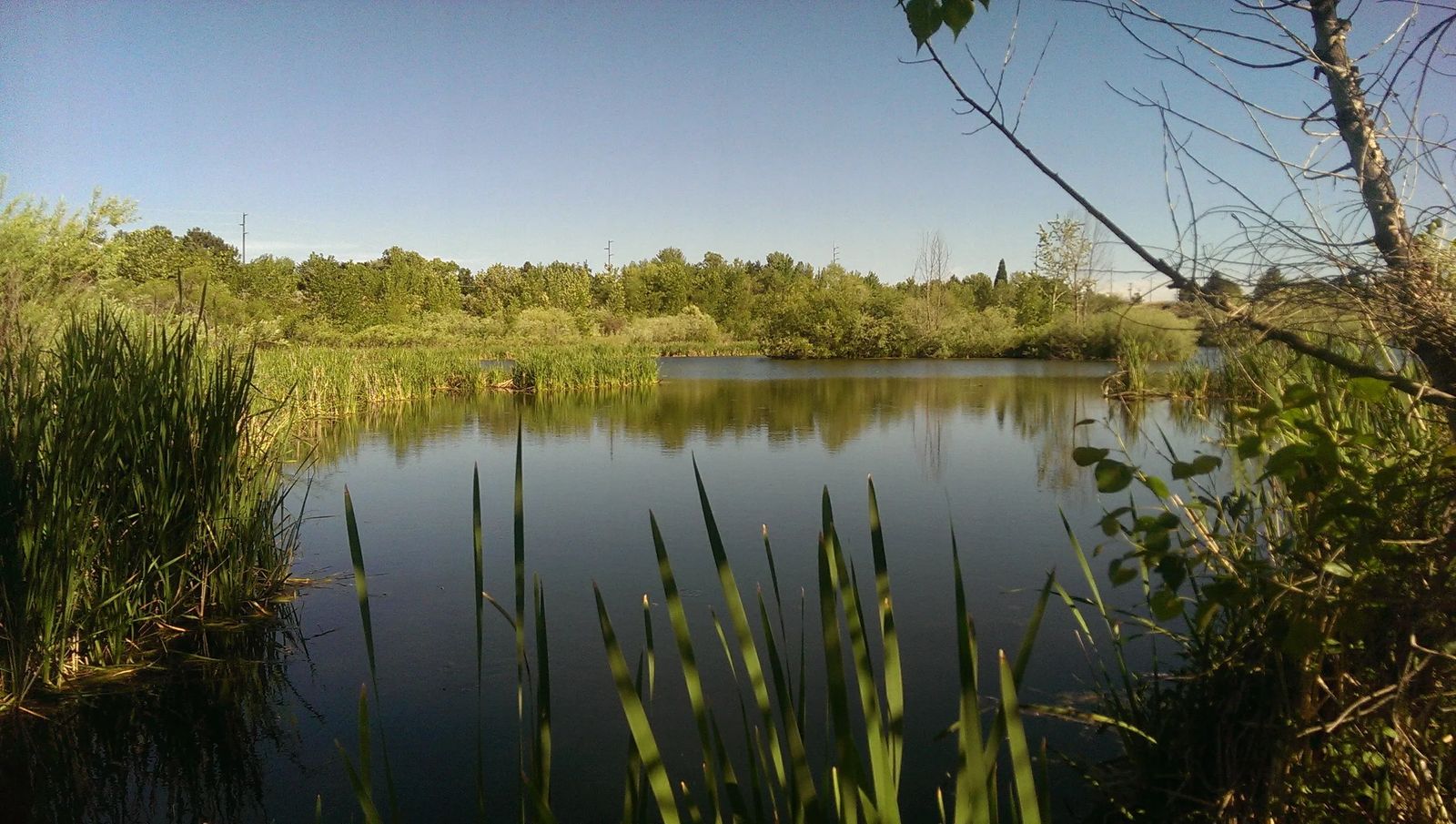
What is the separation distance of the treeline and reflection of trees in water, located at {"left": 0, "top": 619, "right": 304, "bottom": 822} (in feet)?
50.1

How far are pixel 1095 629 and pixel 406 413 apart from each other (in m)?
9.72

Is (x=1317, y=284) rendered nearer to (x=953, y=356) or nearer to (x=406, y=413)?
(x=406, y=413)

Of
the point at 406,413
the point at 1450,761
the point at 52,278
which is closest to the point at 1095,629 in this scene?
the point at 1450,761

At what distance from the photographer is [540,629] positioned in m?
0.78

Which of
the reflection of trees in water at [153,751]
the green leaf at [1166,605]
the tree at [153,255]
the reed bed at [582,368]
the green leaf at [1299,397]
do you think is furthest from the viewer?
the tree at [153,255]

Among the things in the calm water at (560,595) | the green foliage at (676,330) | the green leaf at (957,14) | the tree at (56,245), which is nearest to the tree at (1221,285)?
the green leaf at (957,14)

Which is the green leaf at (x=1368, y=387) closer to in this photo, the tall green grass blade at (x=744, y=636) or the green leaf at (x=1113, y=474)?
the green leaf at (x=1113, y=474)

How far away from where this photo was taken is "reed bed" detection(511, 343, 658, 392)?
15.0 metres

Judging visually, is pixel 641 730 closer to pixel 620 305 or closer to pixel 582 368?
pixel 582 368

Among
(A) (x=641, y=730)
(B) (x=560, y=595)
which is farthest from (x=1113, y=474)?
(B) (x=560, y=595)

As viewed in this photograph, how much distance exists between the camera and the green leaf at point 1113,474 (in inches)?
50.3

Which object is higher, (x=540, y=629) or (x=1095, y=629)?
(x=540, y=629)

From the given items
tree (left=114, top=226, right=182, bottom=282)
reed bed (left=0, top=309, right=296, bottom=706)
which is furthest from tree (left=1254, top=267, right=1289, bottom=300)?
tree (left=114, top=226, right=182, bottom=282)

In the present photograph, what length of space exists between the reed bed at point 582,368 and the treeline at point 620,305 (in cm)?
644
